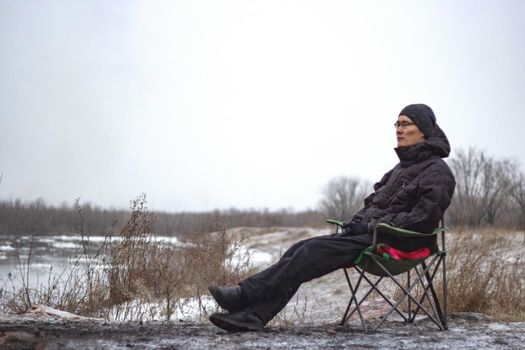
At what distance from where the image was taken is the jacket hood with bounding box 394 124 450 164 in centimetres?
350

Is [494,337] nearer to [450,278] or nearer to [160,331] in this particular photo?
[450,278]

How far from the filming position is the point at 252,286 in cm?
296

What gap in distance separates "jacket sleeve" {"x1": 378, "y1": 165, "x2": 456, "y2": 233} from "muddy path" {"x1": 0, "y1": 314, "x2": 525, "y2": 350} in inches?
28.3

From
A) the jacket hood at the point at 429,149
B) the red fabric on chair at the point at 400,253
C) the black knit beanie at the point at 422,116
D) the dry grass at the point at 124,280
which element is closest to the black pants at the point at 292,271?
the red fabric on chair at the point at 400,253

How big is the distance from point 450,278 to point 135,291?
10.5 ft

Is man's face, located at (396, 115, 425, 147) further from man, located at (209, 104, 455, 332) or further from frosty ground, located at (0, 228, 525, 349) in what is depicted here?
frosty ground, located at (0, 228, 525, 349)

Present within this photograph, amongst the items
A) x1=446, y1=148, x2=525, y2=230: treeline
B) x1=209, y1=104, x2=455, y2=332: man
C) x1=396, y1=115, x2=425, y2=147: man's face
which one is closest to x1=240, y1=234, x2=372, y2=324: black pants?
x1=209, y1=104, x2=455, y2=332: man

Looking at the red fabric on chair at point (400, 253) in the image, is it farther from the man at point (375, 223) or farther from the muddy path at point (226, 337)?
the muddy path at point (226, 337)

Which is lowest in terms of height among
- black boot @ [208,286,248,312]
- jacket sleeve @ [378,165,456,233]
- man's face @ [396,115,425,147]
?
black boot @ [208,286,248,312]

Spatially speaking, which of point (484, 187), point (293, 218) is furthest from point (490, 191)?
point (293, 218)

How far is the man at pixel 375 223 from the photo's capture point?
2975mm

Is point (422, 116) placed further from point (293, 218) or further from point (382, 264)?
point (293, 218)

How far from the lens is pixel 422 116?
3611 mm

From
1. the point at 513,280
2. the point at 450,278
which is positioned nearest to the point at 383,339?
the point at 450,278
